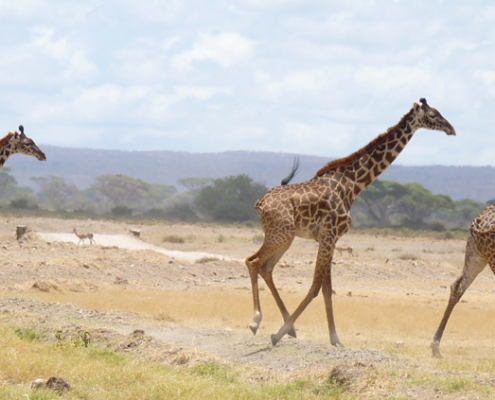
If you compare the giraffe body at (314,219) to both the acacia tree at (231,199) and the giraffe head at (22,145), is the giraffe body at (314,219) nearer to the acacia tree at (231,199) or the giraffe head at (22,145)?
the giraffe head at (22,145)

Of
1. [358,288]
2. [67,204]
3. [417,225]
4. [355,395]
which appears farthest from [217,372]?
[67,204]

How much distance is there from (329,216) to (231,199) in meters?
61.6

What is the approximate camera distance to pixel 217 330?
12.9 meters

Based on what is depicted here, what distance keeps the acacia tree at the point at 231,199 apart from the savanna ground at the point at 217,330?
3901 cm

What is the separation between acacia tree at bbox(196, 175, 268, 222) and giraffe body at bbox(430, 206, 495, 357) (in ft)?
182

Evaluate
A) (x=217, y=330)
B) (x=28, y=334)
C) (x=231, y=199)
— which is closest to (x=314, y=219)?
(x=217, y=330)

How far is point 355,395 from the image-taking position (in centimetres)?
901

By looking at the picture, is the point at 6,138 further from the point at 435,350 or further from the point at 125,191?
the point at 125,191

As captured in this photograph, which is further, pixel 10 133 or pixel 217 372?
pixel 10 133

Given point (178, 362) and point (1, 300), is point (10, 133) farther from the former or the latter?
point (178, 362)

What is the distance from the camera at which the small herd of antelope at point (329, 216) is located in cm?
1209

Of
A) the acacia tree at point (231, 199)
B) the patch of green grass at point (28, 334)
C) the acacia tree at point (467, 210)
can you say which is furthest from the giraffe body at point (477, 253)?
the acacia tree at point (467, 210)

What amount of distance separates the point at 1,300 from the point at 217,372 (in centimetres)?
603

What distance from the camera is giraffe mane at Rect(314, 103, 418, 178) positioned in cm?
1282
